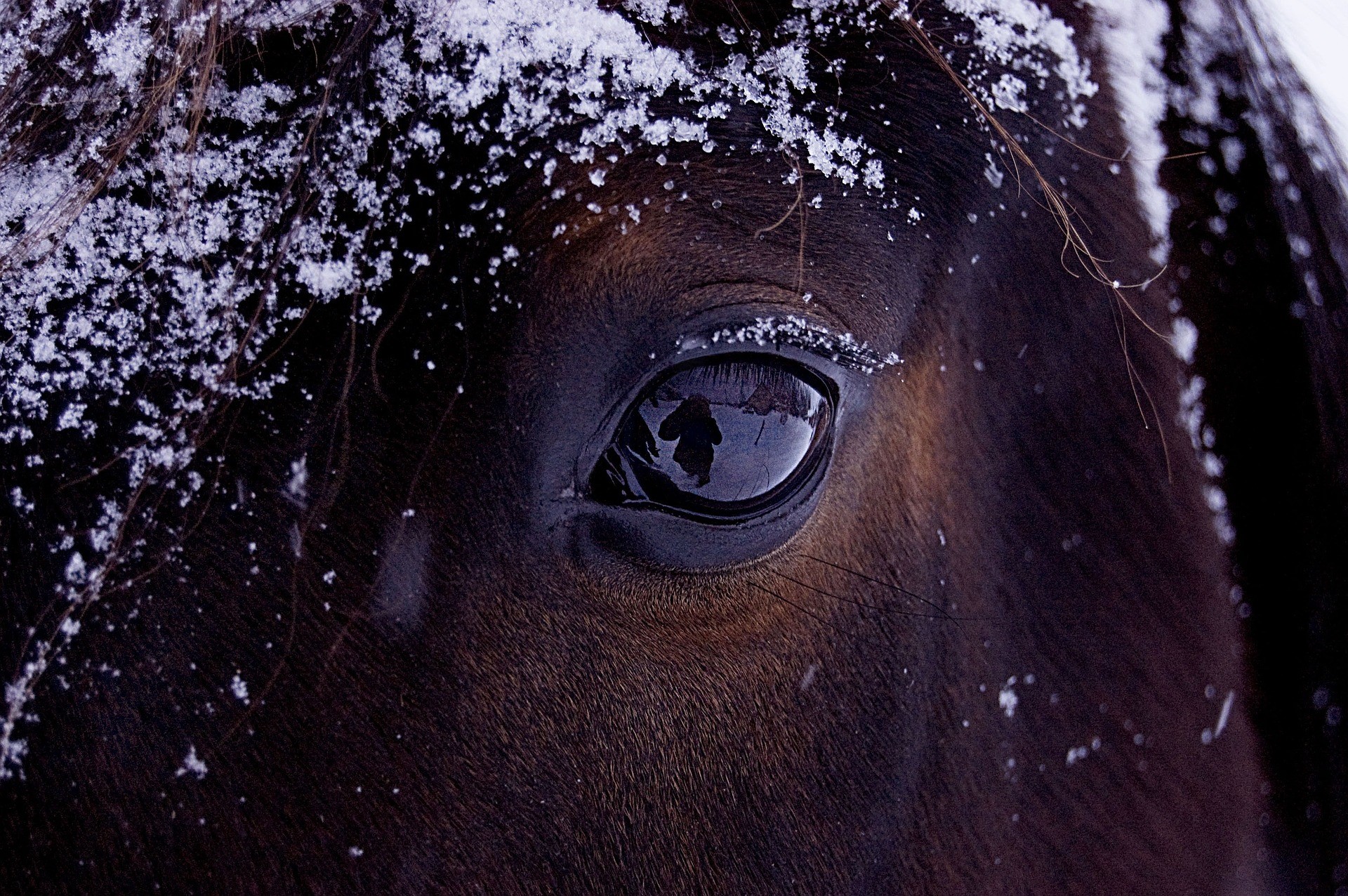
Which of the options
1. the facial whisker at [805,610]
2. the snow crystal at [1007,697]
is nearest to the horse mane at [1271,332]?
the snow crystal at [1007,697]

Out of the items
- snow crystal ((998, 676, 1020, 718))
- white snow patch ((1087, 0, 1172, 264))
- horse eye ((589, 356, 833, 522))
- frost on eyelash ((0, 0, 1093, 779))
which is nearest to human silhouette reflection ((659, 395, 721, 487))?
horse eye ((589, 356, 833, 522))

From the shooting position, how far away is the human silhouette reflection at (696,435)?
925 millimetres

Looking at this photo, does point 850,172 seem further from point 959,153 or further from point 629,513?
point 629,513

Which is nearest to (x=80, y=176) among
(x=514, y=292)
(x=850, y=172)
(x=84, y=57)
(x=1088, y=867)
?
(x=84, y=57)

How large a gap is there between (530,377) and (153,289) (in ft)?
1.05

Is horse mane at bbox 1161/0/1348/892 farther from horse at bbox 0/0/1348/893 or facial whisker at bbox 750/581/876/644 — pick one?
facial whisker at bbox 750/581/876/644

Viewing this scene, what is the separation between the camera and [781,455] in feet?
3.08

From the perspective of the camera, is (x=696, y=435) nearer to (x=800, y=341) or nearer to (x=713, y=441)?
(x=713, y=441)

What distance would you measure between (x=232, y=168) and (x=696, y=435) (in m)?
0.46

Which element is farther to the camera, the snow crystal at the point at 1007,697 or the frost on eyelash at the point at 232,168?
the snow crystal at the point at 1007,697

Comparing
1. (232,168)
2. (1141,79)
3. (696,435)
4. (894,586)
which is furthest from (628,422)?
(1141,79)

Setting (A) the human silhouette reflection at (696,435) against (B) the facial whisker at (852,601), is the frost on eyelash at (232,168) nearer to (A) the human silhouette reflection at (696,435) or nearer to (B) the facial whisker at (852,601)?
(A) the human silhouette reflection at (696,435)

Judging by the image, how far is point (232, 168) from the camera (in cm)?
89

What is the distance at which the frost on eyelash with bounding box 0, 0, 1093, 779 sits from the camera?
863mm
